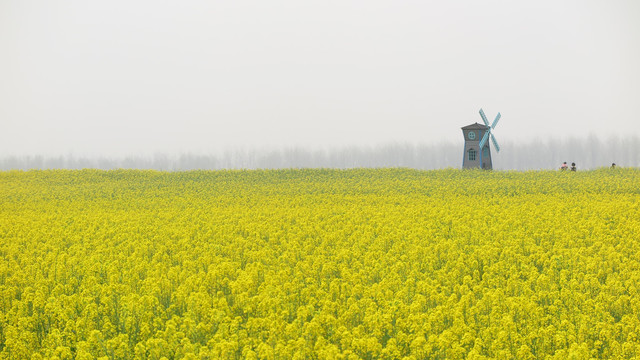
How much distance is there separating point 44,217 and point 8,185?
24703 millimetres

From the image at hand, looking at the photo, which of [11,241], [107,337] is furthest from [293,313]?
[11,241]

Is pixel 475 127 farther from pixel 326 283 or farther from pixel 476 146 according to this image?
pixel 326 283

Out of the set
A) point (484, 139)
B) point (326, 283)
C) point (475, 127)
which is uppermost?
point (475, 127)

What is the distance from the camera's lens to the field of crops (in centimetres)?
879

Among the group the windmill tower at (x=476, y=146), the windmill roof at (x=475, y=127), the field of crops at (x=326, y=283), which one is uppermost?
the windmill roof at (x=475, y=127)

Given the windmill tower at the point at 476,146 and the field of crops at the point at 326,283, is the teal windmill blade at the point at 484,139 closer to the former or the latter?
the windmill tower at the point at 476,146

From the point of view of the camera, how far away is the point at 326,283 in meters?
11.9

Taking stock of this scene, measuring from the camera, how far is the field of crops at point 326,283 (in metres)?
8.79

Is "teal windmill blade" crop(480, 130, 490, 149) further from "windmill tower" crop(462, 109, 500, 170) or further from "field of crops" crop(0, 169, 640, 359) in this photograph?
"field of crops" crop(0, 169, 640, 359)

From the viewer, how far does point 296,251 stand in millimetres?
16047

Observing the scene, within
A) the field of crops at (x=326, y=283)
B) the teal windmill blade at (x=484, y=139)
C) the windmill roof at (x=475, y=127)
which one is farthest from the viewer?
the windmill roof at (x=475, y=127)

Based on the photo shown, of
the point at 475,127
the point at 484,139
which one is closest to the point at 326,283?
the point at 484,139

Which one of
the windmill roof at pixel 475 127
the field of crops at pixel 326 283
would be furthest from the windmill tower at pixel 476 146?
the field of crops at pixel 326 283

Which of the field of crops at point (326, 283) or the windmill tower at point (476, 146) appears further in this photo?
the windmill tower at point (476, 146)
